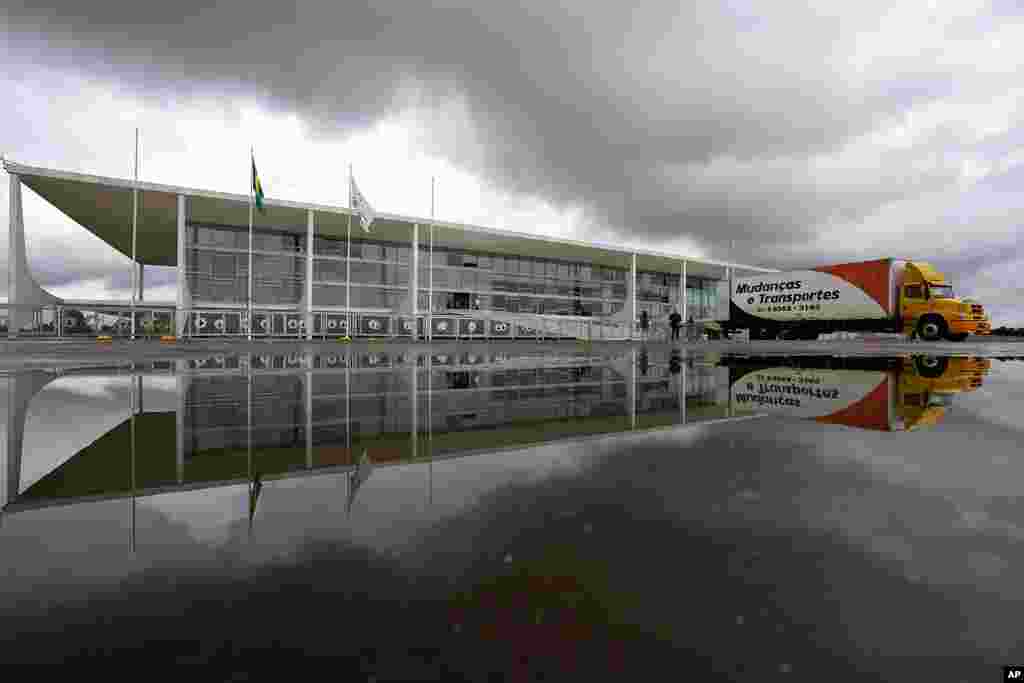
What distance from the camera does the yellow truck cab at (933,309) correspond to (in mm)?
23109

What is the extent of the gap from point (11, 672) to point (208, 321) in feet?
139

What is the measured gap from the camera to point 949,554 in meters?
1.63

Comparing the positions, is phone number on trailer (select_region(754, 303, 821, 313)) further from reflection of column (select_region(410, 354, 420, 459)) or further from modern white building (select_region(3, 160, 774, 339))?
reflection of column (select_region(410, 354, 420, 459))

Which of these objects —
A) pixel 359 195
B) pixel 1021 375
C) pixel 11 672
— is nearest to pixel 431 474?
pixel 11 672

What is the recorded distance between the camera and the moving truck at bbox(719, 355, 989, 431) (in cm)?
422

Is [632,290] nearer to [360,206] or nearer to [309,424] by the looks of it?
[360,206]

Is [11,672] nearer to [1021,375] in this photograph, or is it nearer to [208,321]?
[1021,375]

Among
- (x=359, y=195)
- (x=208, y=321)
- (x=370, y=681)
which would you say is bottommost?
(x=370, y=681)

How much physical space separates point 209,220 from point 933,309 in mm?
46049

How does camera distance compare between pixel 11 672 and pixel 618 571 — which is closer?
pixel 11 672

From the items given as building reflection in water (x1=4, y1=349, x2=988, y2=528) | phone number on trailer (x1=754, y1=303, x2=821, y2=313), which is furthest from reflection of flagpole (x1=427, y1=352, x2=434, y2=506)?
phone number on trailer (x1=754, y1=303, x2=821, y2=313)

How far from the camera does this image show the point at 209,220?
3734 centimetres

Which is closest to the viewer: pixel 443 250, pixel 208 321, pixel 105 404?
pixel 105 404

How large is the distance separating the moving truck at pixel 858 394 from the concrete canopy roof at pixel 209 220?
34690 mm
